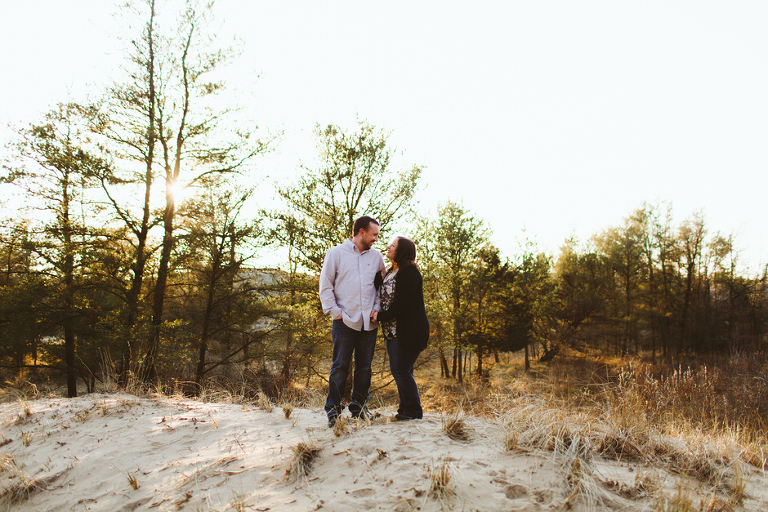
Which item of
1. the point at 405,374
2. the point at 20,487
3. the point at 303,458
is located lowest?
the point at 20,487

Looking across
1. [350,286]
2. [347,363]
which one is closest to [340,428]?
[347,363]

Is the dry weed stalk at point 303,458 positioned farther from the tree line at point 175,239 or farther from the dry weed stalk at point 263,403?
the tree line at point 175,239

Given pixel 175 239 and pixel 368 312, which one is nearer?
pixel 368 312

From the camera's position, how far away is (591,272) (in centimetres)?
2766

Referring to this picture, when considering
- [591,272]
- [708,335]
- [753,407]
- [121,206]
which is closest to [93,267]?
[121,206]

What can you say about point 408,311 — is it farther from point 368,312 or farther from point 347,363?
point 347,363

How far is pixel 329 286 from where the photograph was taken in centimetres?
394

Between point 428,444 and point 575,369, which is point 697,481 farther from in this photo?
point 575,369

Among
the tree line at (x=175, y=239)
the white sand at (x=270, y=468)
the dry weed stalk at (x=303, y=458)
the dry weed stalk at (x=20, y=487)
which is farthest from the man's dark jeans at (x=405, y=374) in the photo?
the tree line at (x=175, y=239)

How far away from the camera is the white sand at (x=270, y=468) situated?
2.38 m

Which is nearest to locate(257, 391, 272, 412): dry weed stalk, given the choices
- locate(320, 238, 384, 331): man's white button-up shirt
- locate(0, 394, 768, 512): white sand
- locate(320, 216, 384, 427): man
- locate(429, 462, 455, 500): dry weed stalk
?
locate(0, 394, 768, 512): white sand

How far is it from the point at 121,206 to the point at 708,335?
30150 millimetres

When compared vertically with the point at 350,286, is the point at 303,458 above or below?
below

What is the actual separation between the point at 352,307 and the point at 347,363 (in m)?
0.59
